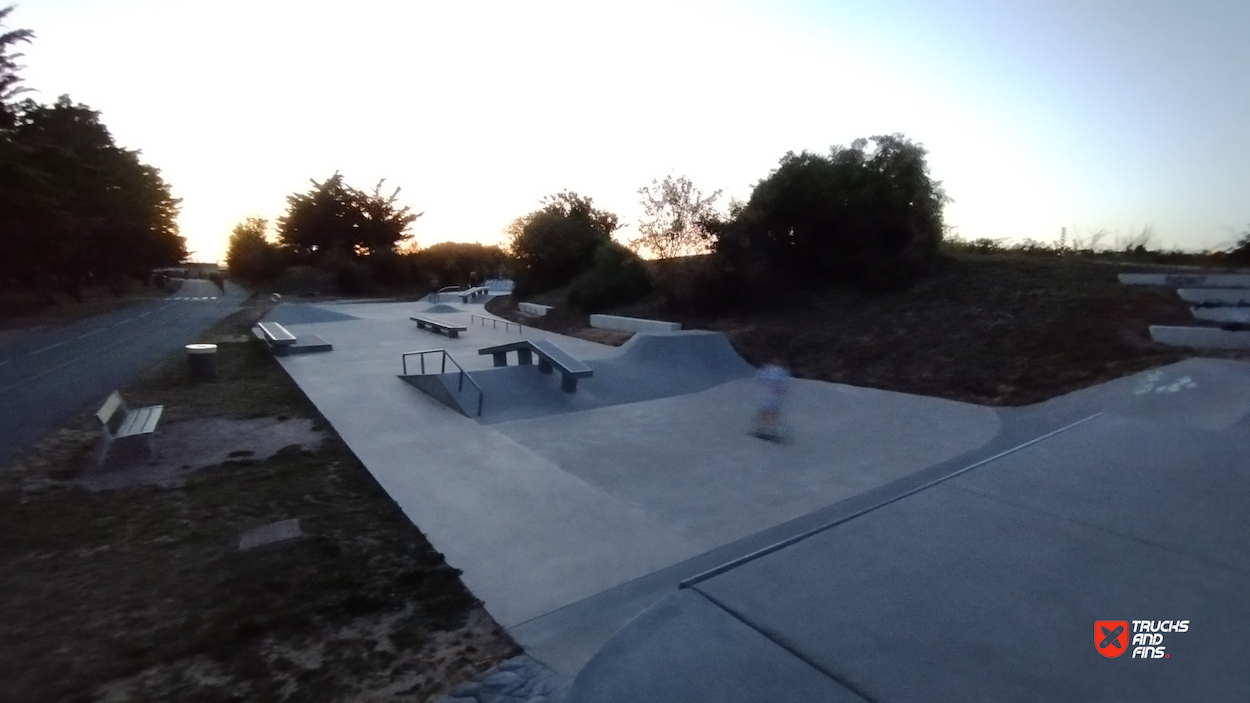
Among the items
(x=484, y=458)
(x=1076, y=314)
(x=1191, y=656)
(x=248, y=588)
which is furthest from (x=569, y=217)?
(x=1191, y=656)

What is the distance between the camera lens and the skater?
7492 mm

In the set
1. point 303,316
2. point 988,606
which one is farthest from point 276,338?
point 988,606

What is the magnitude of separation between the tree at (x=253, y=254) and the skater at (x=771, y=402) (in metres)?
38.6

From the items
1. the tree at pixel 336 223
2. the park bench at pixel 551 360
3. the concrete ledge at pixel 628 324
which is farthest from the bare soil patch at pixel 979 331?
the tree at pixel 336 223

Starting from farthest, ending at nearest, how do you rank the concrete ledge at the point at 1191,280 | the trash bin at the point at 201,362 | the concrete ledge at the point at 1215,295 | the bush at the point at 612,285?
the bush at the point at 612,285 < the concrete ledge at the point at 1191,280 < the concrete ledge at the point at 1215,295 < the trash bin at the point at 201,362

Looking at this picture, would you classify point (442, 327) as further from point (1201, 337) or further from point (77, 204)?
point (77, 204)

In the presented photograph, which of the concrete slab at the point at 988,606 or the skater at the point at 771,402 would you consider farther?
the skater at the point at 771,402

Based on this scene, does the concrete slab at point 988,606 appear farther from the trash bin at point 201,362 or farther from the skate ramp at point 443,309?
the skate ramp at point 443,309

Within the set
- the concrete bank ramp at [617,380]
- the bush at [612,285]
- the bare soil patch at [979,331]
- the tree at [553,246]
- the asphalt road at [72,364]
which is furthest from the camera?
the tree at [553,246]

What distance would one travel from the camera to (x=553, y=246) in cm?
2495

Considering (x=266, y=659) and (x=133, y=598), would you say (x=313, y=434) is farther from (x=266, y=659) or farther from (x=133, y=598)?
(x=266, y=659)

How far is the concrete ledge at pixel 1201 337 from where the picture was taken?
9052 mm

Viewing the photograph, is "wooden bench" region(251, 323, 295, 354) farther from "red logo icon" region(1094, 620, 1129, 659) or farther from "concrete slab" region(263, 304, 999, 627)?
"red logo icon" region(1094, 620, 1129, 659)

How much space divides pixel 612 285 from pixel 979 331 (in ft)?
35.1
